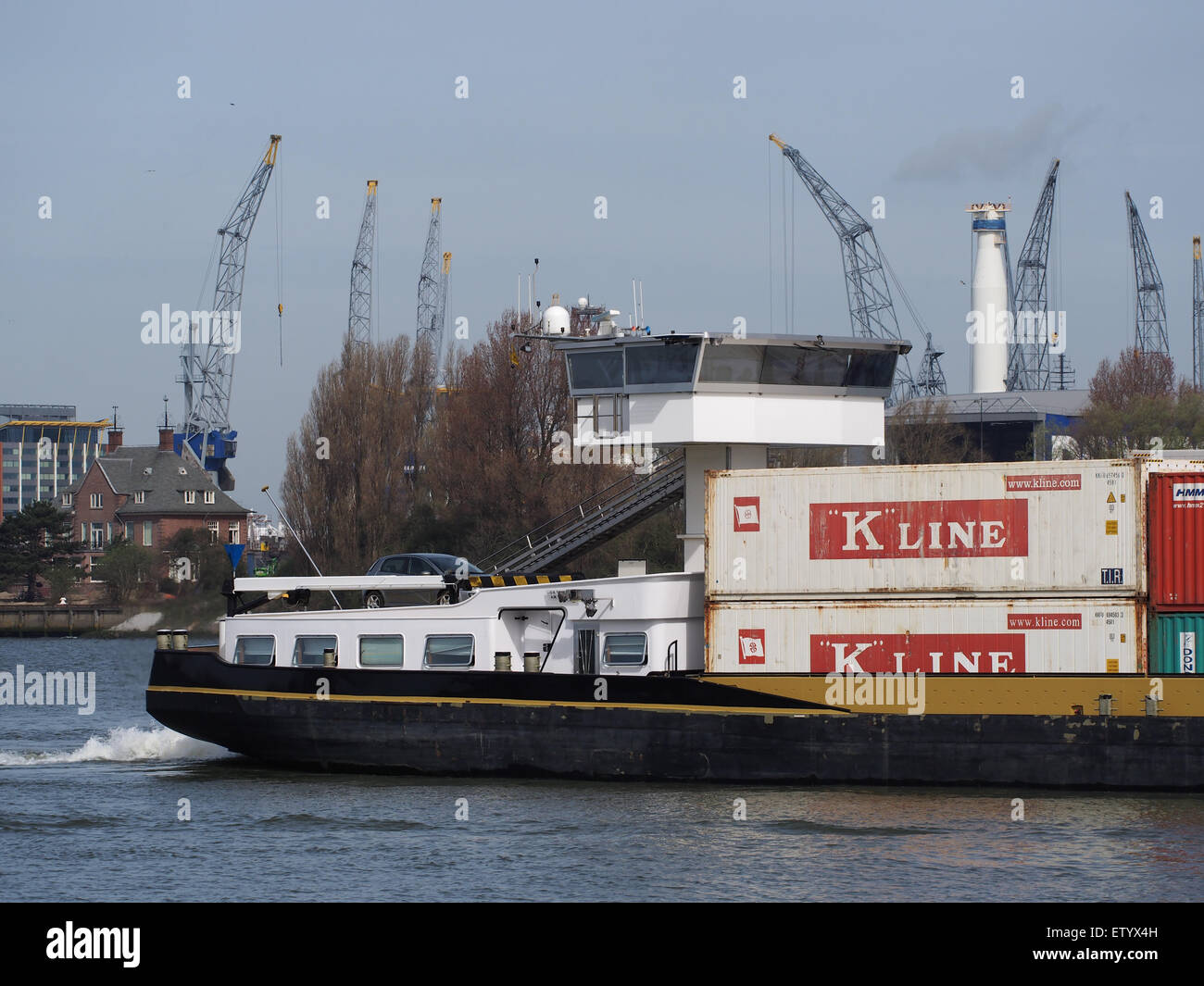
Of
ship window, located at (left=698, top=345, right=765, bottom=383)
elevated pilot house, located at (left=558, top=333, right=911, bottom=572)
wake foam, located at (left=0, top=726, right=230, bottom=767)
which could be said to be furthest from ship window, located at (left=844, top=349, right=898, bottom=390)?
wake foam, located at (left=0, top=726, right=230, bottom=767)

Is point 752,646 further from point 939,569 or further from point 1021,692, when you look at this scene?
point 1021,692

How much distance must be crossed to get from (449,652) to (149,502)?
106090mm

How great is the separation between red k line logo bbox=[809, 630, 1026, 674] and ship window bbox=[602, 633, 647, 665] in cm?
339

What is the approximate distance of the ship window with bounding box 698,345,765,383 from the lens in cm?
3030

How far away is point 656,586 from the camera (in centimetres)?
2870

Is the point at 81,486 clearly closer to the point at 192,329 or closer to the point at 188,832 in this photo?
the point at 192,329

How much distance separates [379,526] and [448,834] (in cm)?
5265

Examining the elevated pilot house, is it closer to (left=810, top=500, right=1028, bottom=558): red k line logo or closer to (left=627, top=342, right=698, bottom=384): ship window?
(left=627, top=342, right=698, bottom=384): ship window

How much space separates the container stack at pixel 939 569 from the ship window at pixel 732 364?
3068 millimetres

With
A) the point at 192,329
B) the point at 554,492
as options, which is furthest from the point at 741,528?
the point at 192,329

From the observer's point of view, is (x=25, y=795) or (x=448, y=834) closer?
(x=448, y=834)

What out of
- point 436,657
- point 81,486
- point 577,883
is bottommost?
point 577,883

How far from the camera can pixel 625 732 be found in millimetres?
28344

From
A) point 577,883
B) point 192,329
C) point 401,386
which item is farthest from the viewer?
point 192,329
